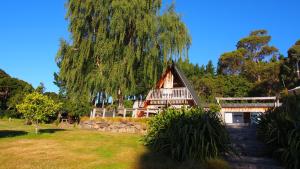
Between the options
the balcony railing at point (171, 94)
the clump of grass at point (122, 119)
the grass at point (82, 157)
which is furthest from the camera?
the balcony railing at point (171, 94)

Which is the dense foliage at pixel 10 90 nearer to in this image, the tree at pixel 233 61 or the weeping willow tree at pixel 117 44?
the weeping willow tree at pixel 117 44

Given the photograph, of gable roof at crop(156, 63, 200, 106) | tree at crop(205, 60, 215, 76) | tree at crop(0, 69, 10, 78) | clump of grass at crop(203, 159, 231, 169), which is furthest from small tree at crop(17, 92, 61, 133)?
→ tree at crop(205, 60, 215, 76)

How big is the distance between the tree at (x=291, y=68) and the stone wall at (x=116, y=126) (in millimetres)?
25189

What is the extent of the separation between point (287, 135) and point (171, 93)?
16.8m

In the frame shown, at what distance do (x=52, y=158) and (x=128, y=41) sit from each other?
16.2 metres

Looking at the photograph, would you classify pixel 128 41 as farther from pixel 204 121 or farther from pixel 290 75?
pixel 290 75

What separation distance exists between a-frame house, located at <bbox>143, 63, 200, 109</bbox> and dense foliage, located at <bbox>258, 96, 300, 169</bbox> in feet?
45.7

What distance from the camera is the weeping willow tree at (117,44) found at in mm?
22578

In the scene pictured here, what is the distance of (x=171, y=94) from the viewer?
25.1 m

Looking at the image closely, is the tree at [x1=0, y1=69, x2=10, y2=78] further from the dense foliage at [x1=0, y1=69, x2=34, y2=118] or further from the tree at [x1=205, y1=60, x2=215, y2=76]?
the tree at [x1=205, y1=60, x2=215, y2=76]

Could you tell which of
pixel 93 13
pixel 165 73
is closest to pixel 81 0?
pixel 93 13

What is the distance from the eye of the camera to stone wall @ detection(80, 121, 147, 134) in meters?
18.6

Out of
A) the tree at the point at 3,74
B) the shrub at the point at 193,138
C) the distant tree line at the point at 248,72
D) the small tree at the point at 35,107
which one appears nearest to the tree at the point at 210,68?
the distant tree line at the point at 248,72

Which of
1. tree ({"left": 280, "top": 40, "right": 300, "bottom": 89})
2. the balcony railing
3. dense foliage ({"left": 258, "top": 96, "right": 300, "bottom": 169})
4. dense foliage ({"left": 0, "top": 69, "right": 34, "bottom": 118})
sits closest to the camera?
dense foliage ({"left": 258, "top": 96, "right": 300, "bottom": 169})
